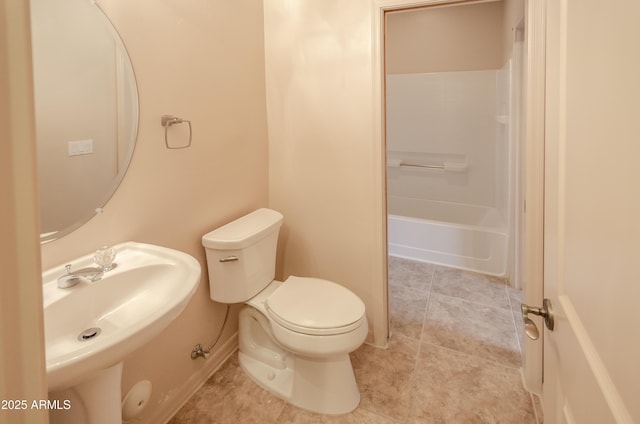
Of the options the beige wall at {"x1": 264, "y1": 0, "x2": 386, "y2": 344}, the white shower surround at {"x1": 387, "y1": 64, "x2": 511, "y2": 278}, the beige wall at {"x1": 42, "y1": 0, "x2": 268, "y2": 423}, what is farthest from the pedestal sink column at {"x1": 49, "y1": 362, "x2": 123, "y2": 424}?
the white shower surround at {"x1": 387, "y1": 64, "x2": 511, "y2": 278}

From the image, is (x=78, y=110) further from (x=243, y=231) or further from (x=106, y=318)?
(x=243, y=231)

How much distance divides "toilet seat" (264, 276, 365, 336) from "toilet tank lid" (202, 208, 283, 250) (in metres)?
0.31

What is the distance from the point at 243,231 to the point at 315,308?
52cm

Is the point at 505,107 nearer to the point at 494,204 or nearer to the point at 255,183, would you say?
the point at 494,204

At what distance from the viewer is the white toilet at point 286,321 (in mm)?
1603

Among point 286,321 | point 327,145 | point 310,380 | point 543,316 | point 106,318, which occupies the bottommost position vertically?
point 310,380

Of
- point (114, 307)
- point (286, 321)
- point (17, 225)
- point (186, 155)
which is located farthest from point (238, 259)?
point (17, 225)

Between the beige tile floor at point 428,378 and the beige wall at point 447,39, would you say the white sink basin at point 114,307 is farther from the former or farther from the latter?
the beige wall at point 447,39

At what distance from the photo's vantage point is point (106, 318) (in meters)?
1.15

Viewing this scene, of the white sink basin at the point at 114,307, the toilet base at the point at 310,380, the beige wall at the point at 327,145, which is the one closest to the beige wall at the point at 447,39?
the beige wall at the point at 327,145

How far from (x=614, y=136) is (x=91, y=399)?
1.33 metres

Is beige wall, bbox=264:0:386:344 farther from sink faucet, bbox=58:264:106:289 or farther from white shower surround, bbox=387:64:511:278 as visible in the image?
white shower surround, bbox=387:64:511:278

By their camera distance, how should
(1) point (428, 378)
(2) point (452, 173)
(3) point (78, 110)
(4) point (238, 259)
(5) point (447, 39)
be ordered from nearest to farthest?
(3) point (78, 110) → (4) point (238, 259) → (1) point (428, 378) → (5) point (447, 39) → (2) point (452, 173)

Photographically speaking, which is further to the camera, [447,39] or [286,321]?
[447,39]
